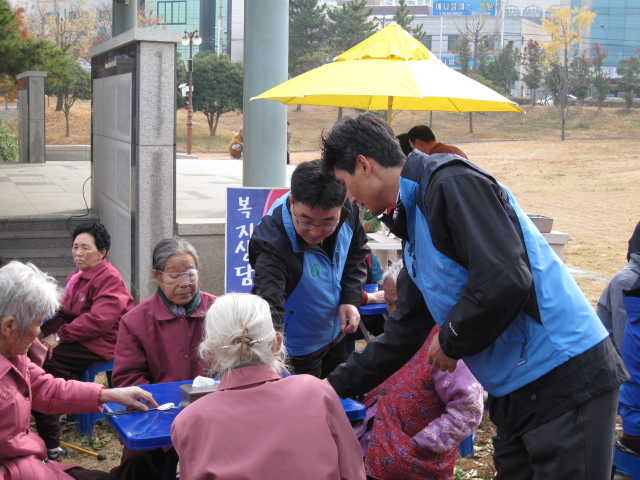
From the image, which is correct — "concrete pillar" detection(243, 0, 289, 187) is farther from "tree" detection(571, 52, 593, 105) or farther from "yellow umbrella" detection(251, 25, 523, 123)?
"tree" detection(571, 52, 593, 105)

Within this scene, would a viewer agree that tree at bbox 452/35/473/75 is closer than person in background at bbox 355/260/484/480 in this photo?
No

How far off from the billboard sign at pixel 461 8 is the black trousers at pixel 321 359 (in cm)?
7084

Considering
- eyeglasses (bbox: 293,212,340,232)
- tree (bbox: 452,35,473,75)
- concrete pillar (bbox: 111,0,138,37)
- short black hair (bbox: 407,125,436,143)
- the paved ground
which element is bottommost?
the paved ground

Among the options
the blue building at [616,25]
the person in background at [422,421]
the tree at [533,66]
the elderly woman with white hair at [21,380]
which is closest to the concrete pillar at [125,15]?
the elderly woman with white hair at [21,380]

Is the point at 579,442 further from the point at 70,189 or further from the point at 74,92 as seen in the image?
the point at 74,92

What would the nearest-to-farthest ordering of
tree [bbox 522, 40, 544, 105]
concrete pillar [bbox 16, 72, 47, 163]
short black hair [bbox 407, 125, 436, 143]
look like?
1. short black hair [bbox 407, 125, 436, 143]
2. concrete pillar [bbox 16, 72, 47, 163]
3. tree [bbox 522, 40, 544, 105]

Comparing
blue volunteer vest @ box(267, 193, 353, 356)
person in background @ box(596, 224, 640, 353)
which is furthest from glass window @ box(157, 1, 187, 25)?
person in background @ box(596, 224, 640, 353)

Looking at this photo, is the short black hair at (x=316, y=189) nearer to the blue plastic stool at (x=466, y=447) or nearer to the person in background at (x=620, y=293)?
the person in background at (x=620, y=293)

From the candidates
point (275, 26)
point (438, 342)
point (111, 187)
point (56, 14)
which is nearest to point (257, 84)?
point (275, 26)

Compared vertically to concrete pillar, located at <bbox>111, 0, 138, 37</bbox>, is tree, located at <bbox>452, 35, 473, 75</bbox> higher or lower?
higher

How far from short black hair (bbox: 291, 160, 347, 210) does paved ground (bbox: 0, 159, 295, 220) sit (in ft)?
14.4

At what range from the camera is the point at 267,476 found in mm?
1985

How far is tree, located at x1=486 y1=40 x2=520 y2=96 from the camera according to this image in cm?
4981

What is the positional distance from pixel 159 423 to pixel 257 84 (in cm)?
403
